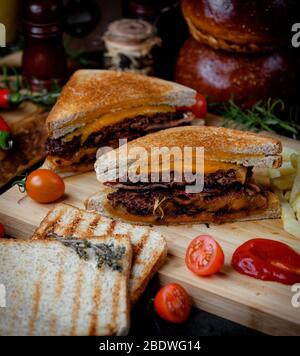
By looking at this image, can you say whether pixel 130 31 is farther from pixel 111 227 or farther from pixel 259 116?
pixel 111 227

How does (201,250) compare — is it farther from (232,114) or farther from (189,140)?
(232,114)

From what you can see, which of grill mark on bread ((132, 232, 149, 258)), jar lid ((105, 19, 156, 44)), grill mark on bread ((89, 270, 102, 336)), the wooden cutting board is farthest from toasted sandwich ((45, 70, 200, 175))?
grill mark on bread ((89, 270, 102, 336))

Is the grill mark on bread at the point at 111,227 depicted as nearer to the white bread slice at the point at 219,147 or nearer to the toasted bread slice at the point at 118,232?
the toasted bread slice at the point at 118,232

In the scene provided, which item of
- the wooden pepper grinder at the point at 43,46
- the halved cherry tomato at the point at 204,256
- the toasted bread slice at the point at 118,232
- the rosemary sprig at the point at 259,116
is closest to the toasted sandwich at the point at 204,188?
the toasted bread slice at the point at 118,232

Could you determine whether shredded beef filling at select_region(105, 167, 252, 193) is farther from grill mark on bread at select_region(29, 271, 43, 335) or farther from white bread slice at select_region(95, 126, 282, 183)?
grill mark on bread at select_region(29, 271, 43, 335)
